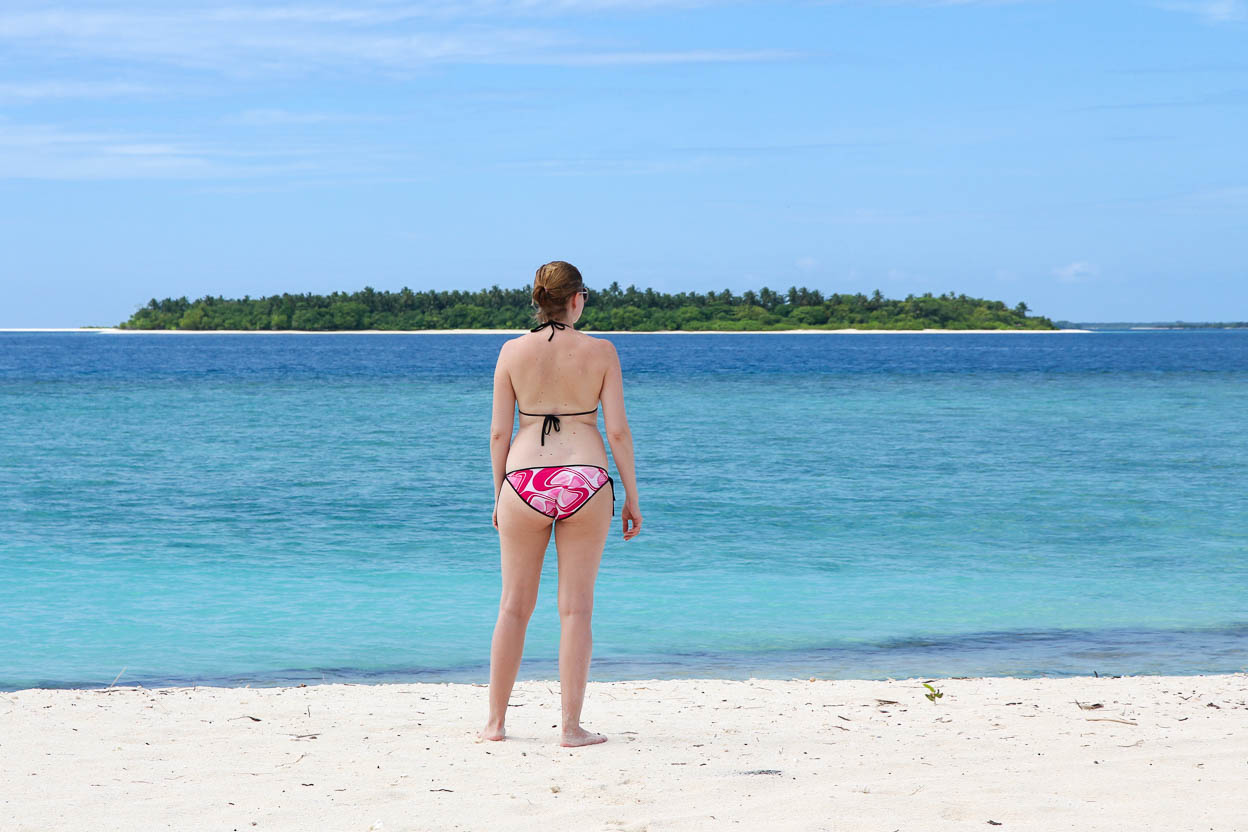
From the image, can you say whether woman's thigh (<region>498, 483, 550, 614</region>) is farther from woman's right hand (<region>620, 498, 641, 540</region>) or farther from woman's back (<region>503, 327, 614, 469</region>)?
woman's right hand (<region>620, 498, 641, 540</region>)

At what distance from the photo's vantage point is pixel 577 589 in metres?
5.16

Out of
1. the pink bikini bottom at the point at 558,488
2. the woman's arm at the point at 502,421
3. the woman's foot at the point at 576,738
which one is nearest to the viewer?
the pink bikini bottom at the point at 558,488

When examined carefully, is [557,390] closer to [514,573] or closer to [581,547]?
[581,547]

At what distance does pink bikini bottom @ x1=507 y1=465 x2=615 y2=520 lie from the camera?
5.03m

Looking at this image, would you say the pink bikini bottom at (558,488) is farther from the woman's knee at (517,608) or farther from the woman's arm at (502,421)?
the woman's knee at (517,608)

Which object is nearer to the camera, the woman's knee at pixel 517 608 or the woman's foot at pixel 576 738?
the woman's knee at pixel 517 608

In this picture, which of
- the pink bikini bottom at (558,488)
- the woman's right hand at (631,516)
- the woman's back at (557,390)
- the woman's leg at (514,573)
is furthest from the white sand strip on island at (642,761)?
the woman's back at (557,390)

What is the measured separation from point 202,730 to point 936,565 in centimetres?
1008

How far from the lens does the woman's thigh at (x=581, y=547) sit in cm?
506

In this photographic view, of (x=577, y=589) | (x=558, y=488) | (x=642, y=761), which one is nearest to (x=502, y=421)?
(x=558, y=488)

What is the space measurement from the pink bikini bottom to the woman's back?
4cm

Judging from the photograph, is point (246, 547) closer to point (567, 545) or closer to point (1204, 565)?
point (567, 545)

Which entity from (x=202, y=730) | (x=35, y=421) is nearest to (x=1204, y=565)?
(x=202, y=730)

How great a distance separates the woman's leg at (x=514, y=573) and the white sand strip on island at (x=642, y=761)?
414 mm
